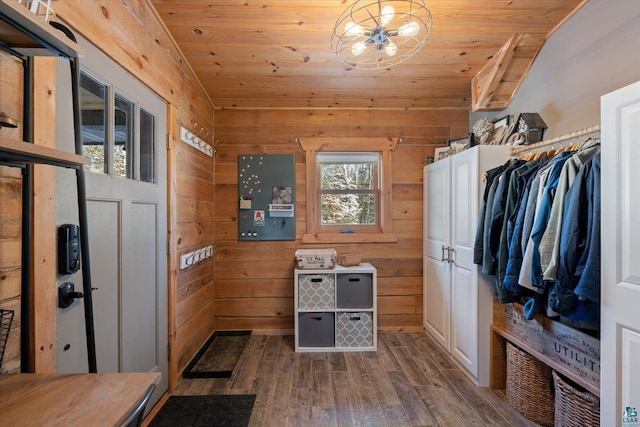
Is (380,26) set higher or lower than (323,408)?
higher

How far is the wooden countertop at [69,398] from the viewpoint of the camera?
655 mm

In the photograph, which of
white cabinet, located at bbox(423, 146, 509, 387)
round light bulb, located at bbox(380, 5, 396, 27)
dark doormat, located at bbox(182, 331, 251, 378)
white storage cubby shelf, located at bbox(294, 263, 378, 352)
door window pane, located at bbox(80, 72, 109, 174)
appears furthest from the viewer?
white storage cubby shelf, located at bbox(294, 263, 378, 352)

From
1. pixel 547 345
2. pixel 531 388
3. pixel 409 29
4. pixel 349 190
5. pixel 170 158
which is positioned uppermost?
pixel 409 29

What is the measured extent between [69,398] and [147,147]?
158 centimetres

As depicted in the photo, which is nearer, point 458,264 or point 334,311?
point 458,264

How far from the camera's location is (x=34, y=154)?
71 centimetres

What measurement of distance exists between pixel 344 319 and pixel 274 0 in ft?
8.47

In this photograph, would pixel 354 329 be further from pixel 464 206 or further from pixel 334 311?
pixel 464 206

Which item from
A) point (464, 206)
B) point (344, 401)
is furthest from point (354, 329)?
point (464, 206)

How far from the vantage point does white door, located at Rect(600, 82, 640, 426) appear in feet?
3.81

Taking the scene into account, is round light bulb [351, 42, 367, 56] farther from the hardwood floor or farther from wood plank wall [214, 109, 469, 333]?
the hardwood floor

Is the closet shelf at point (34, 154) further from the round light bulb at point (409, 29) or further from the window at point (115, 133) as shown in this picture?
the round light bulb at point (409, 29)

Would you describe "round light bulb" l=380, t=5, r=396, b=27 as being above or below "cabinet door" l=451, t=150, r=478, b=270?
above

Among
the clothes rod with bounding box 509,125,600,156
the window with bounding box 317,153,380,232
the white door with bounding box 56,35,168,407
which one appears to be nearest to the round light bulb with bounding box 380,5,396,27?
the clothes rod with bounding box 509,125,600,156
